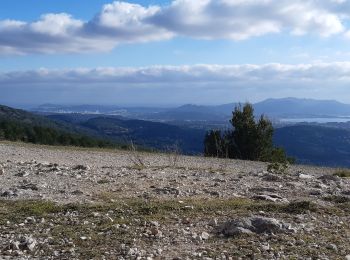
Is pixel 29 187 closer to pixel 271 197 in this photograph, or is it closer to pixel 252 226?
pixel 271 197

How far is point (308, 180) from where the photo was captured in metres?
13.8

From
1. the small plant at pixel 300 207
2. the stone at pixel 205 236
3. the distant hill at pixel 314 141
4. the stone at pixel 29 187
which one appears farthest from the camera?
the distant hill at pixel 314 141

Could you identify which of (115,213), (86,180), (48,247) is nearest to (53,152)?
(86,180)

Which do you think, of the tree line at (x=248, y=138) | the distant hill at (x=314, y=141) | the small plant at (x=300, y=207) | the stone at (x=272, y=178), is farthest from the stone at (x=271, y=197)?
the distant hill at (x=314, y=141)

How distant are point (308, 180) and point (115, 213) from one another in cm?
686

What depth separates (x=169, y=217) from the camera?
28.1 ft

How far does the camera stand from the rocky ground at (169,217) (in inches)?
271

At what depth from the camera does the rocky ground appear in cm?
688

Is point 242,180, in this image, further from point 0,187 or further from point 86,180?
point 0,187

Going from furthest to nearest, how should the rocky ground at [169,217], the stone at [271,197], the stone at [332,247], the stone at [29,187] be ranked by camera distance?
the stone at [29,187] < the stone at [271,197] < the stone at [332,247] < the rocky ground at [169,217]

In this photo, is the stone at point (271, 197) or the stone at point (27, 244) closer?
the stone at point (27, 244)

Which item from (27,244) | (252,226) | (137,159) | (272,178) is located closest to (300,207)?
(252,226)

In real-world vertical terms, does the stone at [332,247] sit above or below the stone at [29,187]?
below

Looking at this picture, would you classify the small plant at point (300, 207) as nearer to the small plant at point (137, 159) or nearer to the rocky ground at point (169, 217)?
the rocky ground at point (169, 217)
